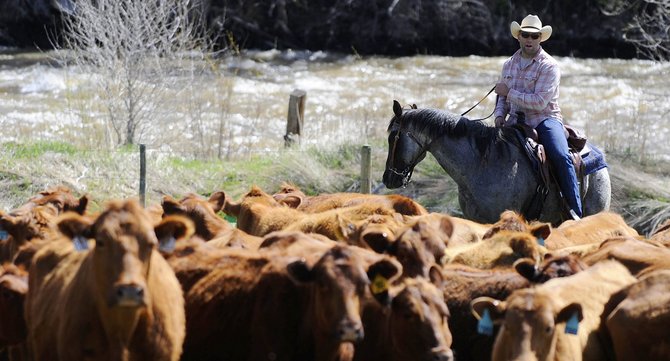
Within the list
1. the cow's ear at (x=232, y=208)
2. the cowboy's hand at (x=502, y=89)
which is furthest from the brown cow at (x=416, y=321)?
the cowboy's hand at (x=502, y=89)

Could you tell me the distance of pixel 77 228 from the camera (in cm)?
680

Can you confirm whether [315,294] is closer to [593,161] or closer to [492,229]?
[492,229]

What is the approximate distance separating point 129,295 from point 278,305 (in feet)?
4.67

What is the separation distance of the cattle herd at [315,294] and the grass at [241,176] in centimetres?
547

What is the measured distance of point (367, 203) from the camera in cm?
1020

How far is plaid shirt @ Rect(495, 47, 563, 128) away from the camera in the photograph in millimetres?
12383

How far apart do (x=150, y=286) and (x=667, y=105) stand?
19620mm

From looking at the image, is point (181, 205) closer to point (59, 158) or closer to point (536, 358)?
point (536, 358)

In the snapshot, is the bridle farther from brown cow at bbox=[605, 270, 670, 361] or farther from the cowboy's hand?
brown cow at bbox=[605, 270, 670, 361]

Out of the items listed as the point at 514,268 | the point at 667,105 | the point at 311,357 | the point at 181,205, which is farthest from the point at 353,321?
the point at 667,105

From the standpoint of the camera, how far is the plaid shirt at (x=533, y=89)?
12.4m

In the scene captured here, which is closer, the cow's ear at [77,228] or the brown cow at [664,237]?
the cow's ear at [77,228]

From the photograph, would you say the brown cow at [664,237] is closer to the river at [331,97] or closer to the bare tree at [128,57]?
the river at [331,97]

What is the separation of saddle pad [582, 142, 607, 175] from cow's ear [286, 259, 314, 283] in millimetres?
6212
